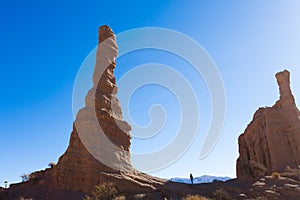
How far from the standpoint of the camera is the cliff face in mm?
43656

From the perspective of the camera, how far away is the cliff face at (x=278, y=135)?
4366 centimetres

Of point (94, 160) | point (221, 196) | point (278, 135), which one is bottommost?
point (221, 196)

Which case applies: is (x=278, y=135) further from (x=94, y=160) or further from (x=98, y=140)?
(x=94, y=160)

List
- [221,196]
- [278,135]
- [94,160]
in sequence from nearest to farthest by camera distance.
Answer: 1. [221,196]
2. [94,160]
3. [278,135]

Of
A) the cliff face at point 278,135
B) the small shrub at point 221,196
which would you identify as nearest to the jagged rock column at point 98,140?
the small shrub at point 221,196

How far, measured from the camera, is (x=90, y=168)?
30.5 metres

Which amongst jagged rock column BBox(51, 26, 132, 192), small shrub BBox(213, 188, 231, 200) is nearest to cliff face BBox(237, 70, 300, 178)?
small shrub BBox(213, 188, 231, 200)

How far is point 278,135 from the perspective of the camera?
4562cm

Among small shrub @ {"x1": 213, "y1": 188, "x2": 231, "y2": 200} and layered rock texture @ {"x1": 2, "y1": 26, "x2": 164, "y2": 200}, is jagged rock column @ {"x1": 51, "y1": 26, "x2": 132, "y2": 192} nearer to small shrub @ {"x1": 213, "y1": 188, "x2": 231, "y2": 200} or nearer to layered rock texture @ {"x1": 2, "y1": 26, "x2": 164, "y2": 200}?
layered rock texture @ {"x1": 2, "y1": 26, "x2": 164, "y2": 200}

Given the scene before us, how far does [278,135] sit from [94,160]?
32.1 metres

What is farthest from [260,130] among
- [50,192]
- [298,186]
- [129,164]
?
[50,192]

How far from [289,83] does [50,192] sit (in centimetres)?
4486

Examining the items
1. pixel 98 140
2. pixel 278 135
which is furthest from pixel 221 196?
pixel 278 135

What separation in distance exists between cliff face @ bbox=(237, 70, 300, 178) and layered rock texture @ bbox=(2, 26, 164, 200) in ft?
62.1
